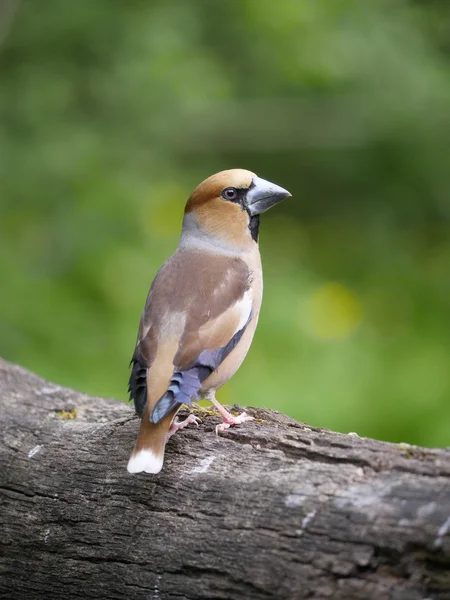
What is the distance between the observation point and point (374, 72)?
827 cm

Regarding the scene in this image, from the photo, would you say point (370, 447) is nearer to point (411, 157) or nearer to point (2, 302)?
point (2, 302)

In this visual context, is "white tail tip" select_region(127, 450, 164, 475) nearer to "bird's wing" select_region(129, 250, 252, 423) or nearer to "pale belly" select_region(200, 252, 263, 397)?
"bird's wing" select_region(129, 250, 252, 423)

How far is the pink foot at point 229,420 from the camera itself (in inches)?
155

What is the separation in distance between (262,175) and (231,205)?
13.3 ft

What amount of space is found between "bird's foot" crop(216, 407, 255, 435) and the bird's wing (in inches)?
8.4

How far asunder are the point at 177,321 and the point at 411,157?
200 inches

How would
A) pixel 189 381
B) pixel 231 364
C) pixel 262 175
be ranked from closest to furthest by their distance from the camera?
pixel 189 381, pixel 231 364, pixel 262 175

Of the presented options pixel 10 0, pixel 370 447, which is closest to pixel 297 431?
pixel 370 447

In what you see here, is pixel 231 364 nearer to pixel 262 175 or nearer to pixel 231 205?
pixel 231 205

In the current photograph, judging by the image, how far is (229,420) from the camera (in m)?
4.03

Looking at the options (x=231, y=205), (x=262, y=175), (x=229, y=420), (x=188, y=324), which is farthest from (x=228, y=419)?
(x=262, y=175)

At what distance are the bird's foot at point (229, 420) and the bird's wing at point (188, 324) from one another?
8.4 inches

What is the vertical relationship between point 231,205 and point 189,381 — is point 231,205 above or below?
above

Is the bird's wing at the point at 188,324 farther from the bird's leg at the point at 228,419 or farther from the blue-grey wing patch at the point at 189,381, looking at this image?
the bird's leg at the point at 228,419
